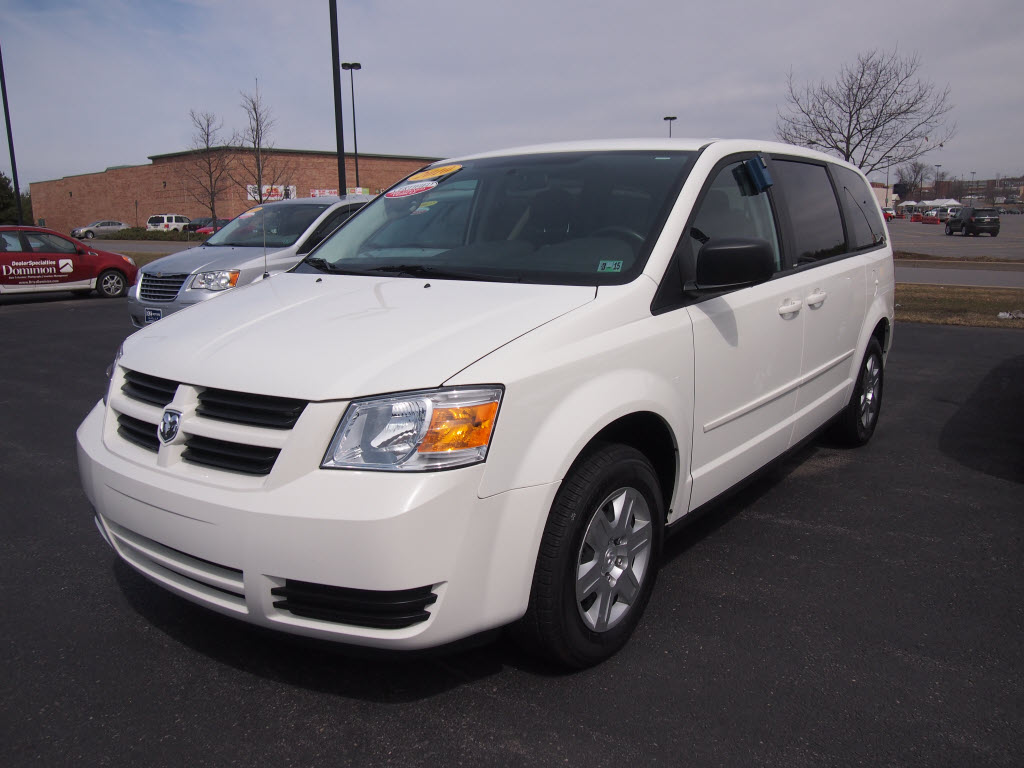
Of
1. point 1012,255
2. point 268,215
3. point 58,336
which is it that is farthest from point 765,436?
point 1012,255

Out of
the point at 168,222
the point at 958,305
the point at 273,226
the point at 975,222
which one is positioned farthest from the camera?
the point at 168,222

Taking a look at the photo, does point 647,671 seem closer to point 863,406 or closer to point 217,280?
point 863,406

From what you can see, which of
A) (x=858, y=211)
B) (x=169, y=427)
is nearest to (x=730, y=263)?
(x=169, y=427)

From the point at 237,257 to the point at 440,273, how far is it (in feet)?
21.7

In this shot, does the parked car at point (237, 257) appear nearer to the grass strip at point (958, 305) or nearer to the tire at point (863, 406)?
the tire at point (863, 406)

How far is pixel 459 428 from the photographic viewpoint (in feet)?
7.53

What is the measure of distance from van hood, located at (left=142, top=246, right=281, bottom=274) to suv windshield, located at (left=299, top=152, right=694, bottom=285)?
534 centimetres

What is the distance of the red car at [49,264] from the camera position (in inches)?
598

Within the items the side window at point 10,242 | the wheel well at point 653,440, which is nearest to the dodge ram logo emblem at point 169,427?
the wheel well at point 653,440

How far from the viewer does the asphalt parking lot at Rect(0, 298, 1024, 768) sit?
7.79 ft

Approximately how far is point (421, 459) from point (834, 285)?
3074mm

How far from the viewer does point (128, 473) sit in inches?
103

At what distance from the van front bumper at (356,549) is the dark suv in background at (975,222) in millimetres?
48746

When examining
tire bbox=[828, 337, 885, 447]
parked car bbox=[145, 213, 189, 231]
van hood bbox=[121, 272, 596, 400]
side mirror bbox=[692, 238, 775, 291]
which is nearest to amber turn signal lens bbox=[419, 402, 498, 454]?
van hood bbox=[121, 272, 596, 400]
